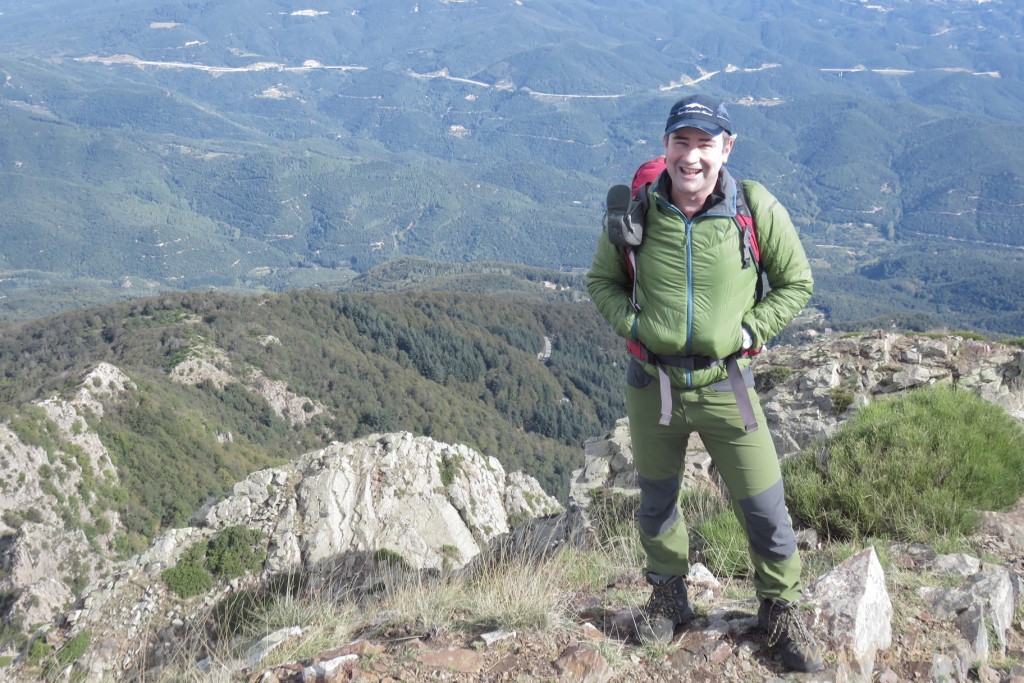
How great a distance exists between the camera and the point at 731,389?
4.58 meters

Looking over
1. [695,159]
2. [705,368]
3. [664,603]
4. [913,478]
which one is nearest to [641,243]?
[695,159]

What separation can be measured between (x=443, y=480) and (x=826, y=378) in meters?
9.44

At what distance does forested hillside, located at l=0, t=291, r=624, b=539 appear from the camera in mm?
45938

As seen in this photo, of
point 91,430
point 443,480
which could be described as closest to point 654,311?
point 443,480

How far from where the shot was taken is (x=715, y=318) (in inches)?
175

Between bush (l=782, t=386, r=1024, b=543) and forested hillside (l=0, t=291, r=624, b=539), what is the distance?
39488mm

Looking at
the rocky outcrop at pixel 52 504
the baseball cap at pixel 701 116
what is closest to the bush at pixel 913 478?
the baseball cap at pixel 701 116

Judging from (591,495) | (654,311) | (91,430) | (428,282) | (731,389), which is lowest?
(428,282)

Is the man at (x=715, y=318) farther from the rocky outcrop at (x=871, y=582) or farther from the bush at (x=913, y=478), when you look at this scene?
the bush at (x=913, y=478)

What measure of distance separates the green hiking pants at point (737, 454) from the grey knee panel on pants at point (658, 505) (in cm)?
12

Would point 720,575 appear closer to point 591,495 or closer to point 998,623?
point 998,623

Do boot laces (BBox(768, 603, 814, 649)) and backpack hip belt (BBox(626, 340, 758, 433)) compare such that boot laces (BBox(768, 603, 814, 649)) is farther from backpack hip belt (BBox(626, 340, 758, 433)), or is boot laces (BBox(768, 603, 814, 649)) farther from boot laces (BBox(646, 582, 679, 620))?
backpack hip belt (BBox(626, 340, 758, 433))

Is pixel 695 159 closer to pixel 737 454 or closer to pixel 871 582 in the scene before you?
pixel 737 454

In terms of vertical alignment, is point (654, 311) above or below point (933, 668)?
above
